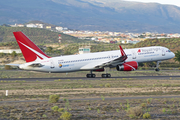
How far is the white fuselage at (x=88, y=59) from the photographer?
46.3 m

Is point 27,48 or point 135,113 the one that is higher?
point 27,48

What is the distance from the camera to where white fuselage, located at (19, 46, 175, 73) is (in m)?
46.3

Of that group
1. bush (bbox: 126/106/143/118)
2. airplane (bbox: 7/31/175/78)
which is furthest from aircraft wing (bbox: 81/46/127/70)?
bush (bbox: 126/106/143/118)

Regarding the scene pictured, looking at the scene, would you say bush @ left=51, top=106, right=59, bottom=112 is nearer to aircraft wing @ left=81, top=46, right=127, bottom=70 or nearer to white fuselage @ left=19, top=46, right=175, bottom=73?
white fuselage @ left=19, top=46, right=175, bottom=73

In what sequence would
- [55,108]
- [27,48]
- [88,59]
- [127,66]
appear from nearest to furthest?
[55,108]
[27,48]
[127,66]
[88,59]

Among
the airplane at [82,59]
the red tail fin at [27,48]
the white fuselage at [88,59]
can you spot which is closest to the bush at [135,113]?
the airplane at [82,59]

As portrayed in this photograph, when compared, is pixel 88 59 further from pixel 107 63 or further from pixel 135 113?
pixel 135 113

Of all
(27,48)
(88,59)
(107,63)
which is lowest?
(107,63)

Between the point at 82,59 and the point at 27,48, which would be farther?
the point at 82,59

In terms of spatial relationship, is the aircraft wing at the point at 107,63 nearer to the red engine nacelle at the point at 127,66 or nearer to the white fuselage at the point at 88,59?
the white fuselage at the point at 88,59

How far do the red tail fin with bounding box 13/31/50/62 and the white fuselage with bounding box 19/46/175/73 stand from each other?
34.7 inches

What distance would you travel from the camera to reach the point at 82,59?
1918 inches

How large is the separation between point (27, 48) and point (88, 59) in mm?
10403

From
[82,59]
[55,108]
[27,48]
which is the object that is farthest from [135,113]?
[82,59]
